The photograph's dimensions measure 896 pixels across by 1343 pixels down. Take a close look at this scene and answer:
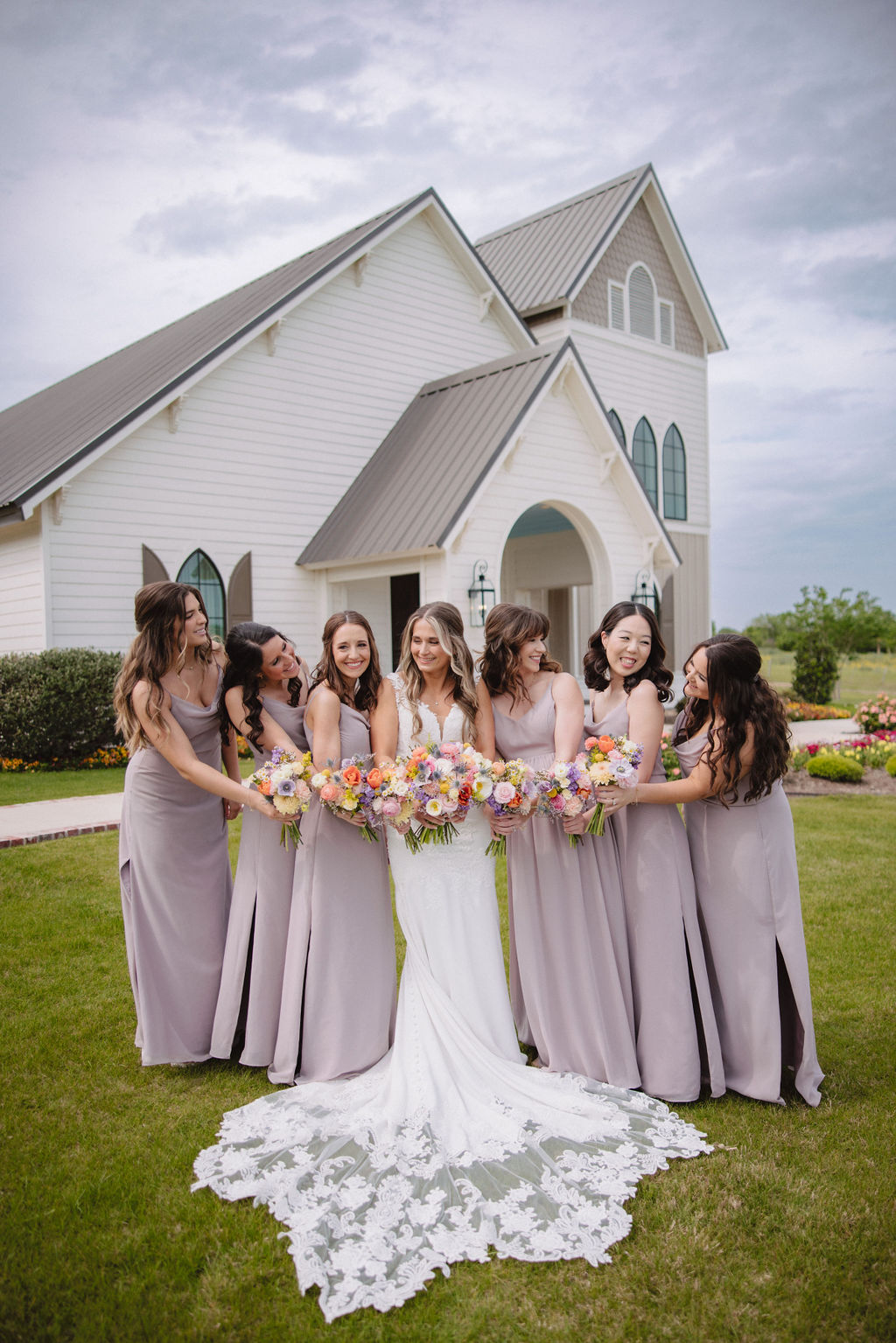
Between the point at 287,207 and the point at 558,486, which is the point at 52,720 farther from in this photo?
the point at 287,207

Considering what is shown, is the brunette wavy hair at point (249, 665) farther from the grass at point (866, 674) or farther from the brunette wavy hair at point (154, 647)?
the grass at point (866, 674)

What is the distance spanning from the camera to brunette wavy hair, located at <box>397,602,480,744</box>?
4.24 metres

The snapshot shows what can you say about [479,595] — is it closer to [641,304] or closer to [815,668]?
[641,304]

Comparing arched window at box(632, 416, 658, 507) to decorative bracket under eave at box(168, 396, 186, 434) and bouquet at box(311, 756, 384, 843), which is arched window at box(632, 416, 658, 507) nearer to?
decorative bracket under eave at box(168, 396, 186, 434)

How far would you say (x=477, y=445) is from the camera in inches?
576

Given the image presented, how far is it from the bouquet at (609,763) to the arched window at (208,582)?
461 inches

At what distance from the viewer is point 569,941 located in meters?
4.29

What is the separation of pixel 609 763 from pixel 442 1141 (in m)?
1.68

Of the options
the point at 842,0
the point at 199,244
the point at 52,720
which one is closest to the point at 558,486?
the point at 842,0

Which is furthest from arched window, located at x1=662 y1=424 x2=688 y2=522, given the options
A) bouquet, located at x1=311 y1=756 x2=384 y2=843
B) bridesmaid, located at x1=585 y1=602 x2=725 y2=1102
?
bouquet, located at x1=311 y1=756 x2=384 y2=843

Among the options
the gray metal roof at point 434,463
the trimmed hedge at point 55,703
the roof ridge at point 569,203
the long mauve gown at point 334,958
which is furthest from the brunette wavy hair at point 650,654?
the roof ridge at point 569,203

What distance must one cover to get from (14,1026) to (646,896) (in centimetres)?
359

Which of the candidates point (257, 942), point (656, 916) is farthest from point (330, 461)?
point (656, 916)

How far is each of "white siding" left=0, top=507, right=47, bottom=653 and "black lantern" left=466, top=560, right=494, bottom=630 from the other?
630cm
